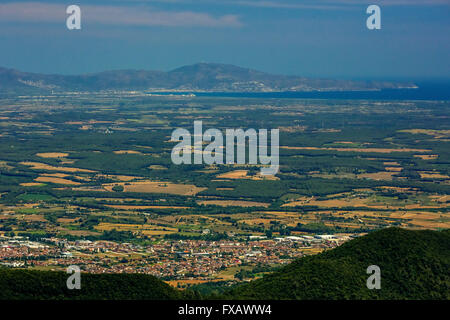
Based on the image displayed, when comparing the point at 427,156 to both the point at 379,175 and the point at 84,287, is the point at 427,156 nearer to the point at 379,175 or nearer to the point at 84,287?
the point at 379,175

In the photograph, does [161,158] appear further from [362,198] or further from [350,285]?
[350,285]

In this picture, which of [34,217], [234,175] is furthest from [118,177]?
[34,217]

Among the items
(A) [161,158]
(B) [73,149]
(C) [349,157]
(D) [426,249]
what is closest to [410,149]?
(C) [349,157]

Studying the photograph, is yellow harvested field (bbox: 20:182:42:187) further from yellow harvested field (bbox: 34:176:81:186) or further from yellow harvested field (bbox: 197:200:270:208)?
yellow harvested field (bbox: 197:200:270:208)

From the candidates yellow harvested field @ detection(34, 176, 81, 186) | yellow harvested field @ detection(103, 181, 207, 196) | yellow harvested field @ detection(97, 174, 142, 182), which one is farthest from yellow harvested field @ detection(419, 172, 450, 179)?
yellow harvested field @ detection(34, 176, 81, 186)

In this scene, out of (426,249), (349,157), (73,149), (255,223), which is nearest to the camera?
(426,249)
